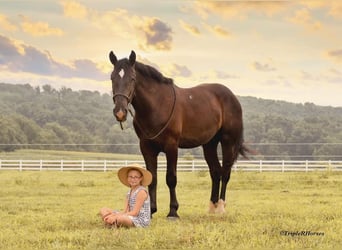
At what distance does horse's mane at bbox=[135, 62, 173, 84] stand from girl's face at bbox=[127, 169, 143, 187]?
5.08 feet

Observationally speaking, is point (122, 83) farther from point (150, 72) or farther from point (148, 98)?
point (150, 72)

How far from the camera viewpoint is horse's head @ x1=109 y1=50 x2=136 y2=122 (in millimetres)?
7496

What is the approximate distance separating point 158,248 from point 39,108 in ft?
243

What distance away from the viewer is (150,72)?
8.51m

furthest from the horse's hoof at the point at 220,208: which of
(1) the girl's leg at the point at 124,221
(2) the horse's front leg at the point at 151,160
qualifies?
(1) the girl's leg at the point at 124,221

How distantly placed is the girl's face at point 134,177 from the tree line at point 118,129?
31403mm

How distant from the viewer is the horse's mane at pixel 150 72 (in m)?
8.36

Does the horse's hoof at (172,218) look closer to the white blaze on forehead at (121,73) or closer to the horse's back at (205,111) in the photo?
the horse's back at (205,111)

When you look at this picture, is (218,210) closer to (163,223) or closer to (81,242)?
(163,223)

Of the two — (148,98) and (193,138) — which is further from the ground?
(148,98)

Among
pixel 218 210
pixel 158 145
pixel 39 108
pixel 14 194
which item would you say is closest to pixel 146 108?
pixel 158 145

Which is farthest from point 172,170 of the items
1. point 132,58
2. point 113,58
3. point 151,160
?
point 113,58

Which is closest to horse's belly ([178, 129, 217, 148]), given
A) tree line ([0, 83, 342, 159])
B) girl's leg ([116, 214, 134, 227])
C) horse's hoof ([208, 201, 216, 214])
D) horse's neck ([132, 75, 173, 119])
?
horse's neck ([132, 75, 173, 119])

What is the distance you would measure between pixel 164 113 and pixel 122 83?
1.07 m
